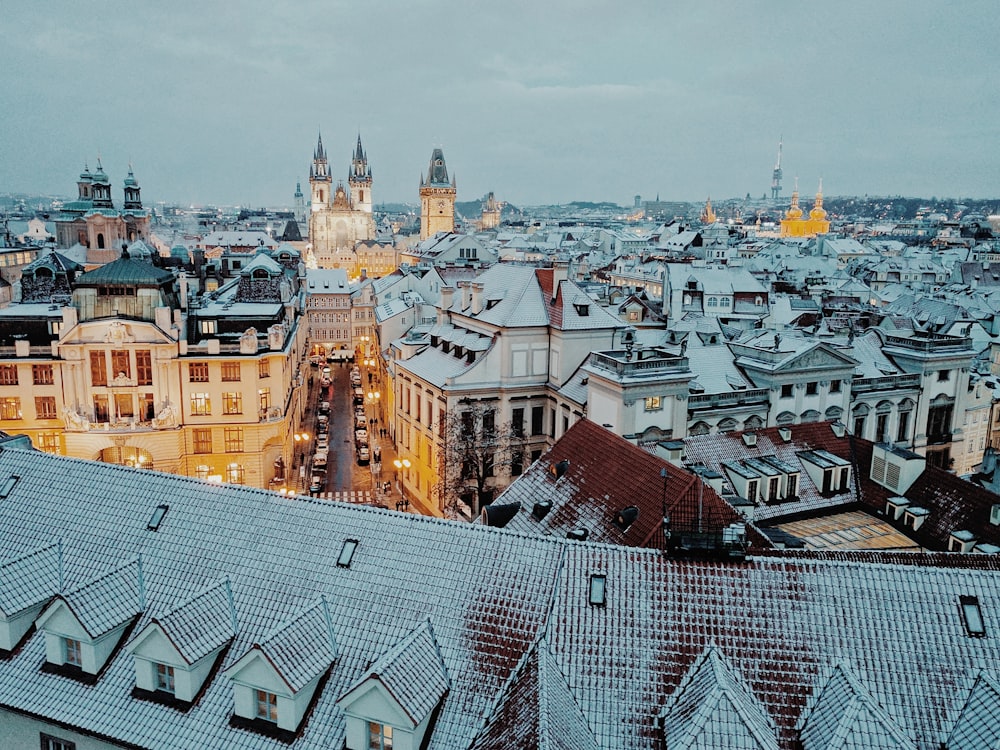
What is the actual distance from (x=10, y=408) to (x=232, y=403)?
16535 mm

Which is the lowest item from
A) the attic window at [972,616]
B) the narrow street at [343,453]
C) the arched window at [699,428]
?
the narrow street at [343,453]

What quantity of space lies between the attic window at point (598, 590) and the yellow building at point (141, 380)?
48.1 metres

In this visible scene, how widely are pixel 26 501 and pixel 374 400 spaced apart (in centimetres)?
7177

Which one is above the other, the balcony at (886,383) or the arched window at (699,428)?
the balcony at (886,383)

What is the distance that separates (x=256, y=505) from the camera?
81.9 feet

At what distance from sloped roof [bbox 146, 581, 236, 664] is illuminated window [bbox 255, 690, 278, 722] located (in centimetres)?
191

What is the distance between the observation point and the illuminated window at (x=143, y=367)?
62.5 meters

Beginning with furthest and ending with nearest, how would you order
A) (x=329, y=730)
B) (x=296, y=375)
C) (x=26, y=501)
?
(x=296, y=375) < (x=26, y=501) < (x=329, y=730)

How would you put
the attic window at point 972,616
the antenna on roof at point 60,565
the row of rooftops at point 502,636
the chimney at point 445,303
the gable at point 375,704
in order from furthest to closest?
the chimney at point 445,303, the antenna on roof at point 60,565, the attic window at point 972,616, the row of rooftops at point 502,636, the gable at point 375,704

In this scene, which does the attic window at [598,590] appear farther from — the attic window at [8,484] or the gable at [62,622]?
the attic window at [8,484]

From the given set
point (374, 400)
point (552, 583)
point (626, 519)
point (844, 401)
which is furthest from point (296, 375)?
point (552, 583)

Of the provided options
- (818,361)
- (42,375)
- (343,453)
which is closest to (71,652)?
(42,375)

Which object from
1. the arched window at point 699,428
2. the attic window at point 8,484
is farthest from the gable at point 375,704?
the arched window at point 699,428

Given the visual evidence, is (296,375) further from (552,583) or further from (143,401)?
(552,583)
